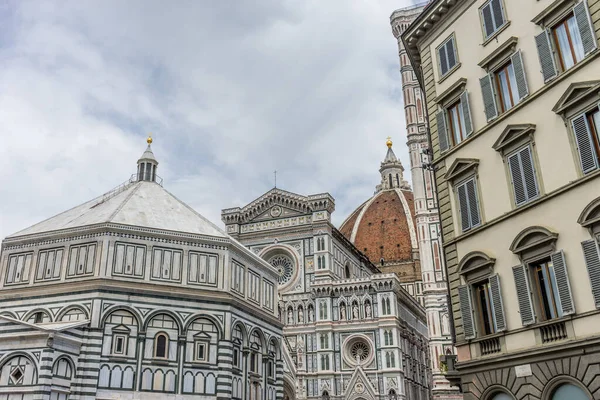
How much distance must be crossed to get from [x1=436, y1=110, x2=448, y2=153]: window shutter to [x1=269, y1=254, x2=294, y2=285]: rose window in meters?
39.6

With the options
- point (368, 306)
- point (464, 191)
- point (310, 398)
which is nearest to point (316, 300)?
point (368, 306)

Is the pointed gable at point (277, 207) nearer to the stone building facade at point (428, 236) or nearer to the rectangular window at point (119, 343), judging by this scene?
the stone building facade at point (428, 236)

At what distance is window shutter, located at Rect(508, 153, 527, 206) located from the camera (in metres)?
14.7

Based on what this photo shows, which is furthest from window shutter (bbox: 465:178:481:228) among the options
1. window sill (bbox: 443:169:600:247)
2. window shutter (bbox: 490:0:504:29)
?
window shutter (bbox: 490:0:504:29)

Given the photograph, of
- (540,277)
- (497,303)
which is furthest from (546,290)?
(497,303)

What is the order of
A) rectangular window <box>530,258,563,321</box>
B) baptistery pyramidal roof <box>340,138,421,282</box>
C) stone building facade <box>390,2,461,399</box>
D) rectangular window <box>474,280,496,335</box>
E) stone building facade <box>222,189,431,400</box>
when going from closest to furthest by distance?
rectangular window <box>530,258,563,321</box>, rectangular window <box>474,280,496,335</box>, stone building facade <box>390,2,461,399</box>, stone building facade <box>222,189,431,400</box>, baptistery pyramidal roof <box>340,138,421,282</box>

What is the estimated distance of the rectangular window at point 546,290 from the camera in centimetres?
1341

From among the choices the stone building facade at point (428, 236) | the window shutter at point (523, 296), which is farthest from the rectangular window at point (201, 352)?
the stone building facade at point (428, 236)

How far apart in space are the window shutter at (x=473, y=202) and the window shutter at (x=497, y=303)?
1810 mm

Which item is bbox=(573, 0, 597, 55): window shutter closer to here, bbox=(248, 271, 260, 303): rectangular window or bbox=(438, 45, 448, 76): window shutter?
bbox=(438, 45, 448, 76): window shutter

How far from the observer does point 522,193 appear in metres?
14.7

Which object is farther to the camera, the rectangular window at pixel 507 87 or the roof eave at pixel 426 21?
the roof eave at pixel 426 21

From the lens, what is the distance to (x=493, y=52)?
16.3 m

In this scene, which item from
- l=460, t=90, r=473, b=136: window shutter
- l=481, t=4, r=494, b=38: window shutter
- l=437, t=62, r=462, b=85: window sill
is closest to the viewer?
l=481, t=4, r=494, b=38: window shutter
